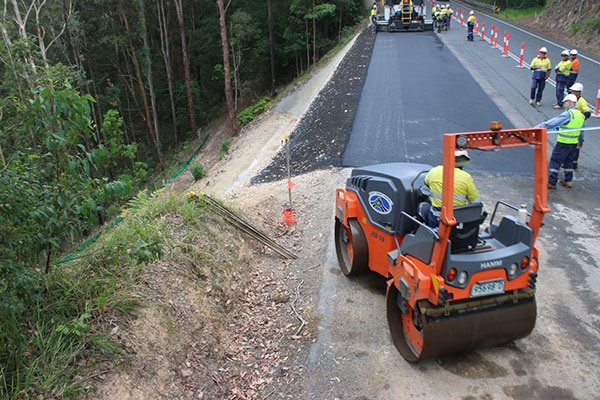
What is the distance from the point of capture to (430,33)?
1134 inches

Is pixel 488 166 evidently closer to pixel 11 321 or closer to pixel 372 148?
pixel 372 148

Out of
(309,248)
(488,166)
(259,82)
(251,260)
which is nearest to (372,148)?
(488,166)

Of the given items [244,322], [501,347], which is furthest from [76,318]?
[501,347]

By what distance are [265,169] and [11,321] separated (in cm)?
955

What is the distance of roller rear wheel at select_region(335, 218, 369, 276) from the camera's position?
645 centimetres

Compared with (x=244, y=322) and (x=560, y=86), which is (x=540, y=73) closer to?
(x=560, y=86)

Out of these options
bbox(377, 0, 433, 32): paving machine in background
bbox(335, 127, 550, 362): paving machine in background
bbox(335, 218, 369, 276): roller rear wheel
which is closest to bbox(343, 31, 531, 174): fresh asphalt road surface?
bbox(335, 218, 369, 276): roller rear wheel

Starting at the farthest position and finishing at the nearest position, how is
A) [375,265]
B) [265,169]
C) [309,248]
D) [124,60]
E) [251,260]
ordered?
[124,60]
[265,169]
[309,248]
[251,260]
[375,265]

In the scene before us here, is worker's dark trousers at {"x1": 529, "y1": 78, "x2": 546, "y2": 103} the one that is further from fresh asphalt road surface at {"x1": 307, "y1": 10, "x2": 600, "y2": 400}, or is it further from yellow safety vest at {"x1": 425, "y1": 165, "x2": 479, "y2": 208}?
yellow safety vest at {"x1": 425, "y1": 165, "x2": 479, "y2": 208}

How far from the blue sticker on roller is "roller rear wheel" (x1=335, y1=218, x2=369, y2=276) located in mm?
499

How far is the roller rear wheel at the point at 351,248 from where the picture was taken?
6449 millimetres

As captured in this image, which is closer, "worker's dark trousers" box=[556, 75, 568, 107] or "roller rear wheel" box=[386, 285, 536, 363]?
"roller rear wheel" box=[386, 285, 536, 363]

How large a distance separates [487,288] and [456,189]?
3.45 ft

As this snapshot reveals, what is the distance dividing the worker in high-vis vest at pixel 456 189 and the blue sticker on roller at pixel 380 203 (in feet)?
1.82
